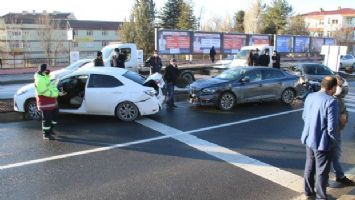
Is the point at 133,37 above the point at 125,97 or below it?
above

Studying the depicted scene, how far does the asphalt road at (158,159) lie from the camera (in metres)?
5.99

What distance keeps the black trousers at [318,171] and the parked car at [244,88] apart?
297 inches

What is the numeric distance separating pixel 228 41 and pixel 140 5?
95.2 ft

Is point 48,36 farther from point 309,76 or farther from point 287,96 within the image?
point 287,96

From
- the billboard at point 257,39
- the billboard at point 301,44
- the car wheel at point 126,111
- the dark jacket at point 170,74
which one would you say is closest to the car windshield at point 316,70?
the dark jacket at point 170,74

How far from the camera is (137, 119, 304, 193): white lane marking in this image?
21.2 feet

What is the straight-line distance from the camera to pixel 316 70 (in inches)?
672

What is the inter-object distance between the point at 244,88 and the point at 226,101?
0.83 metres

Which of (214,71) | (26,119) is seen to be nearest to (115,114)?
(26,119)

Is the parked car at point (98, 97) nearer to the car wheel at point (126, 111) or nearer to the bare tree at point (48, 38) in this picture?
the car wheel at point (126, 111)

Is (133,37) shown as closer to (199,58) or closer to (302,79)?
(199,58)

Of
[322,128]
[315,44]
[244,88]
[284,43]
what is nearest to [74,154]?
[322,128]

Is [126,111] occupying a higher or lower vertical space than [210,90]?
lower

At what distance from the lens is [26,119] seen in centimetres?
1122
